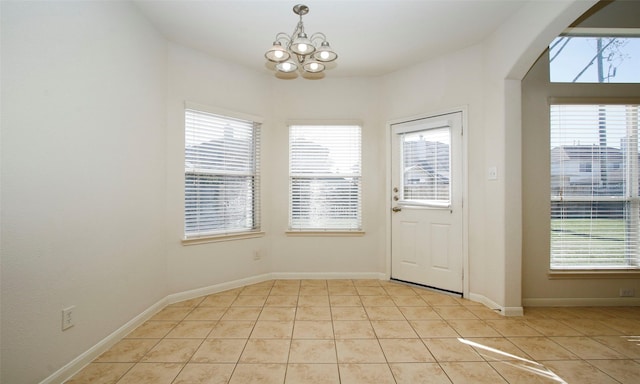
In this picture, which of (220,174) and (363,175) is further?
(363,175)

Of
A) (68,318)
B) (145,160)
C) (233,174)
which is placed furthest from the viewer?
(233,174)

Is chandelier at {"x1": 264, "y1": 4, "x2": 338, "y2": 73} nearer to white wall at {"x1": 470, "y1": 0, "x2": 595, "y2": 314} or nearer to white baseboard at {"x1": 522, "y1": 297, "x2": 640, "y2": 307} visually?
white wall at {"x1": 470, "y1": 0, "x2": 595, "y2": 314}

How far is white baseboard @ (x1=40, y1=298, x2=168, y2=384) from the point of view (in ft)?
5.71

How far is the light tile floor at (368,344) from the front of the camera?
5.96 ft

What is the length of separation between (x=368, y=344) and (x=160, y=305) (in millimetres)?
2111

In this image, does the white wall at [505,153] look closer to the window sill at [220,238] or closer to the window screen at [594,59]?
the window screen at [594,59]

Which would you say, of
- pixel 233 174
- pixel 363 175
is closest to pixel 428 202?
pixel 363 175

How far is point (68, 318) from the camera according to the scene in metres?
1.82

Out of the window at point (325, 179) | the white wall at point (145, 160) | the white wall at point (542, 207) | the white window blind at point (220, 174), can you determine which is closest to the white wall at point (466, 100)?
the white wall at point (145, 160)

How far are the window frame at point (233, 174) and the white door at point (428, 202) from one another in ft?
5.91

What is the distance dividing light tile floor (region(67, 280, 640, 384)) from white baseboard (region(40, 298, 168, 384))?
0.05 meters

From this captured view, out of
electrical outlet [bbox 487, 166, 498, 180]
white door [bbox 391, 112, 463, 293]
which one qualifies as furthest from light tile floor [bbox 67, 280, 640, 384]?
electrical outlet [bbox 487, 166, 498, 180]

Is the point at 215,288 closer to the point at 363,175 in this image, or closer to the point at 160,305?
the point at 160,305

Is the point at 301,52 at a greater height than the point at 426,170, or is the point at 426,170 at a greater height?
the point at 301,52
